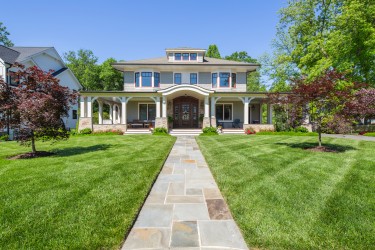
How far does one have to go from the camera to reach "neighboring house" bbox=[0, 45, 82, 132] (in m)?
16.4

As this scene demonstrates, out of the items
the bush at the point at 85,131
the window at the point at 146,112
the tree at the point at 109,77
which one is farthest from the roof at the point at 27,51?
the tree at the point at 109,77

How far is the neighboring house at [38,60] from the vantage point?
16405 millimetres

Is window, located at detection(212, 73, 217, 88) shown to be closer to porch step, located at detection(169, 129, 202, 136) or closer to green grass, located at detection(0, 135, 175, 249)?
porch step, located at detection(169, 129, 202, 136)

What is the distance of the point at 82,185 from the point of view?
4129 mm

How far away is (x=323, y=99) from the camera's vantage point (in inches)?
314

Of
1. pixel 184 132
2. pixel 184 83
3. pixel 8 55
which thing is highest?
pixel 8 55

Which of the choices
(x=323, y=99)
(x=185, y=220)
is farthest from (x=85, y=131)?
(x=323, y=99)

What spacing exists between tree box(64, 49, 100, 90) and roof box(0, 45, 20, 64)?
1802 cm

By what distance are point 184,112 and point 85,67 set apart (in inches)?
1362

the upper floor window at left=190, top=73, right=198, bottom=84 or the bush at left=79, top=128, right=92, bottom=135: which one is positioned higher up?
the upper floor window at left=190, top=73, right=198, bottom=84

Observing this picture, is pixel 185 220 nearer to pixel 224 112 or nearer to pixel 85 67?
pixel 224 112

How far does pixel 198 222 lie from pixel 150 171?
2584mm

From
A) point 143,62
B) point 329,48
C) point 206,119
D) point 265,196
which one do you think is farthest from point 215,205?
point 329,48

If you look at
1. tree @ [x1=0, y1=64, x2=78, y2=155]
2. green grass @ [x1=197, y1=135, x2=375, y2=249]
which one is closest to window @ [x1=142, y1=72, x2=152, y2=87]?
tree @ [x1=0, y1=64, x2=78, y2=155]
